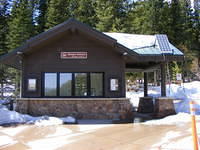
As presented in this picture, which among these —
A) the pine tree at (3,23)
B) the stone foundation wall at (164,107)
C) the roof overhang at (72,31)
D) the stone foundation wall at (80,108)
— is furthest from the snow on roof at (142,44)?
the pine tree at (3,23)

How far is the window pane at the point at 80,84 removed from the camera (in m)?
11.4

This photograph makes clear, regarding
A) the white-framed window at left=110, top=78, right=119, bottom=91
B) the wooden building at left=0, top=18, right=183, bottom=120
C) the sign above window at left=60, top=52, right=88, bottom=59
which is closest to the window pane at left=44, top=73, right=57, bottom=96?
the wooden building at left=0, top=18, right=183, bottom=120

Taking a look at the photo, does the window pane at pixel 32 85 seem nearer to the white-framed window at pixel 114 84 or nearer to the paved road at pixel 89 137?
the paved road at pixel 89 137

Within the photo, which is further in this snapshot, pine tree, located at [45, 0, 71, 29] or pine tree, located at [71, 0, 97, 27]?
pine tree, located at [71, 0, 97, 27]

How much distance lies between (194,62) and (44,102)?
3173cm

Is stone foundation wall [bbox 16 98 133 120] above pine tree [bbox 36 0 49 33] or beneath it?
beneath

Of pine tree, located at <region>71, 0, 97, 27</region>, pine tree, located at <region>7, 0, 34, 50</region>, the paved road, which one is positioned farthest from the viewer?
pine tree, located at <region>71, 0, 97, 27</region>

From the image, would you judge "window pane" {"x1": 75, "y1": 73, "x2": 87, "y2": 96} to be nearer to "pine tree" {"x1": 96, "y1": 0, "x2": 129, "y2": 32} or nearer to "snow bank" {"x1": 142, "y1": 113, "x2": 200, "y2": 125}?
"snow bank" {"x1": 142, "y1": 113, "x2": 200, "y2": 125}

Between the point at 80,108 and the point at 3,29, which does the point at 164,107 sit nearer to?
the point at 80,108

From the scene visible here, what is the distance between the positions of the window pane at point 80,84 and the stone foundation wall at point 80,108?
1.65ft

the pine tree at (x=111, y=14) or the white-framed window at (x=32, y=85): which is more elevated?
the pine tree at (x=111, y=14)

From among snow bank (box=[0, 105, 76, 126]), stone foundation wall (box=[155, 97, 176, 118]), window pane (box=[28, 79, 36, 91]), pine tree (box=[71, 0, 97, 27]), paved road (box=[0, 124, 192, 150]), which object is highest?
pine tree (box=[71, 0, 97, 27])

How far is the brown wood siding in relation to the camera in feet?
37.2

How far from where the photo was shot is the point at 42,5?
36219mm
